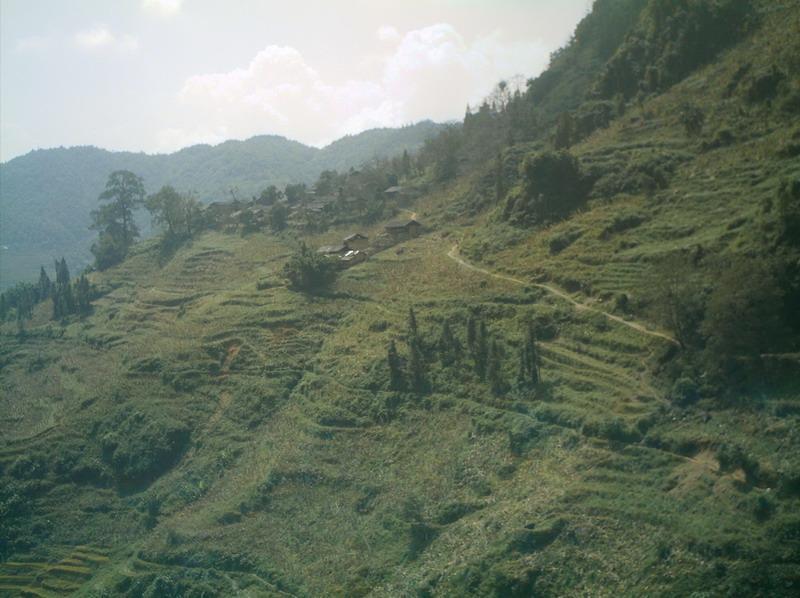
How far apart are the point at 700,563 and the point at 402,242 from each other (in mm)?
32948

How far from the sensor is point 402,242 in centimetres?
4688

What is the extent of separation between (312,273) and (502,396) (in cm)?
1893

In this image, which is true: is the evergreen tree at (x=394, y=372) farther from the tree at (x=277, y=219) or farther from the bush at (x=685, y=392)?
the tree at (x=277, y=219)

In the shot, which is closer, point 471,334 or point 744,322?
point 744,322

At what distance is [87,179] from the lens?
168 m

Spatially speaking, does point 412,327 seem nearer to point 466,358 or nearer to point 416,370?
point 416,370

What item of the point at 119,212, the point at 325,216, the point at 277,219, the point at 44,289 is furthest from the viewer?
the point at 119,212

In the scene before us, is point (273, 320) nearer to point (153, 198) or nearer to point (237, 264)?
point (237, 264)

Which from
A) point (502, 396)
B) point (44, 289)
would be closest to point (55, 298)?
point (44, 289)

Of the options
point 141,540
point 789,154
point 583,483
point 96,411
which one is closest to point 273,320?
point 96,411

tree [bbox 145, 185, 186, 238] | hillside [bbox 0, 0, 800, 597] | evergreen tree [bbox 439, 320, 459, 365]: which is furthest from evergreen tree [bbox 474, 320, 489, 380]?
tree [bbox 145, 185, 186, 238]

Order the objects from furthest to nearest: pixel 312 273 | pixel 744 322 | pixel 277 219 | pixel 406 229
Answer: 1. pixel 277 219
2. pixel 406 229
3. pixel 312 273
4. pixel 744 322

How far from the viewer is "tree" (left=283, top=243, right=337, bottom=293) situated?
4150cm

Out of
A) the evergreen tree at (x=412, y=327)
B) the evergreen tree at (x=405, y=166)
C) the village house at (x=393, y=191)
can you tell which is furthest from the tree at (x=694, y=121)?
the evergreen tree at (x=405, y=166)
